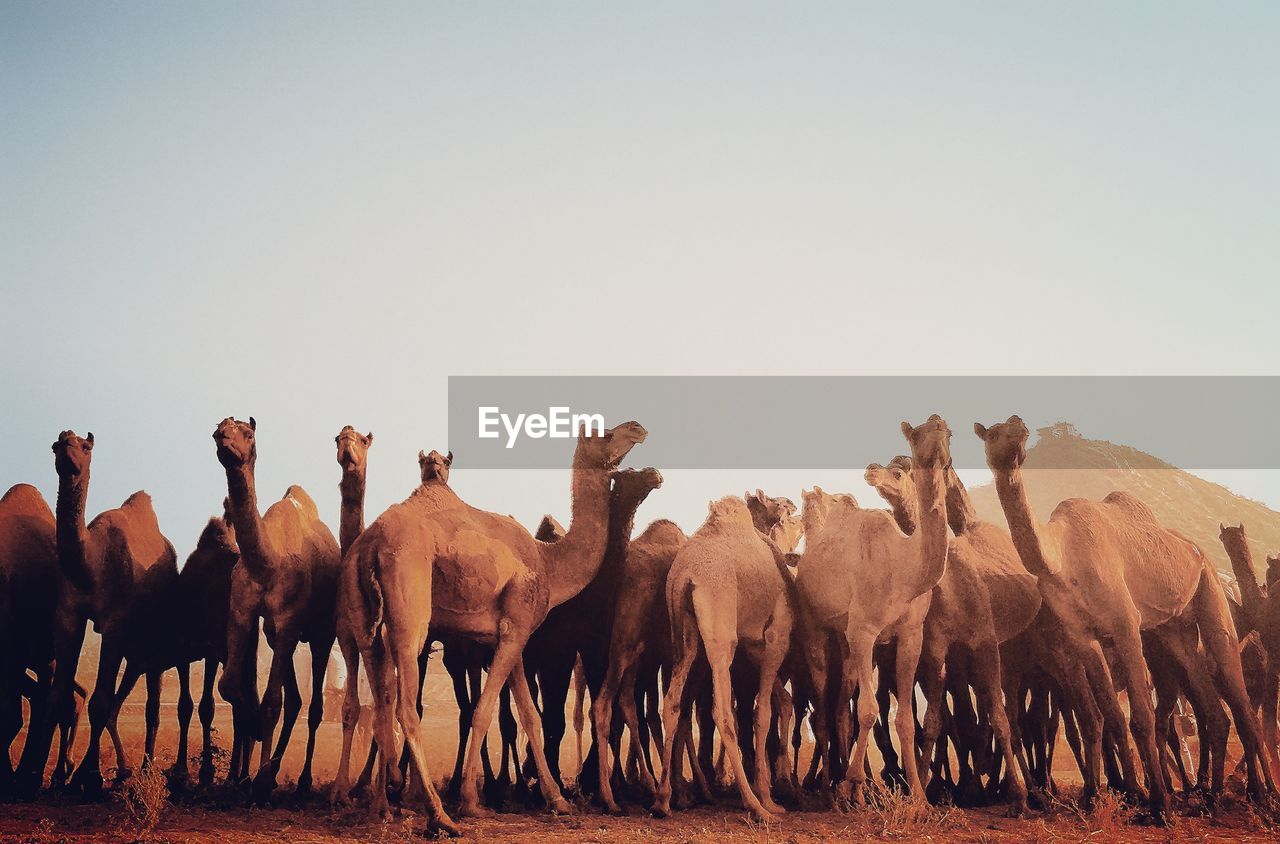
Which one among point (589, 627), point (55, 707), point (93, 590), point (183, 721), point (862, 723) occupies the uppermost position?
point (93, 590)

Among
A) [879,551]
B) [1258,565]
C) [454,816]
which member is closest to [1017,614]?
[879,551]

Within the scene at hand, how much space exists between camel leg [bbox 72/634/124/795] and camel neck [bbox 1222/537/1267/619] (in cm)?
1587

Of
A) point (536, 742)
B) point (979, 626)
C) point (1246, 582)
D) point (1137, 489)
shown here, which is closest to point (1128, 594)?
point (979, 626)

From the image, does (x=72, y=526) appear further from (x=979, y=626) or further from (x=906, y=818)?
(x=979, y=626)

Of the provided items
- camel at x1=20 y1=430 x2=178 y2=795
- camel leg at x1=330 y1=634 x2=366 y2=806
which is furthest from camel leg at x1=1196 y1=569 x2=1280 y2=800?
camel at x1=20 y1=430 x2=178 y2=795

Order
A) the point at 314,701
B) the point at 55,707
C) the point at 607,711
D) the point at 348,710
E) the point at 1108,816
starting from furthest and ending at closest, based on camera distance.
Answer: the point at 607,711 → the point at 314,701 → the point at 55,707 → the point at 348,710 → the point at 1108,816

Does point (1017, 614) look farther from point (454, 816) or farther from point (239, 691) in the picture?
point (239, 691)

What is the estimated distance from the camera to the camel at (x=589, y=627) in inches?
540

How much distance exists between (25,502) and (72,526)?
245cm

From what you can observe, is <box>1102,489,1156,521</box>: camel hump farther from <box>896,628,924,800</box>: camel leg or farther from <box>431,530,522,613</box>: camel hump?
<box>431,530,522,613</box>: camel hump

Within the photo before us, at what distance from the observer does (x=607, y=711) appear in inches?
513

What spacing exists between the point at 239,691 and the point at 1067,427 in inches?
3084

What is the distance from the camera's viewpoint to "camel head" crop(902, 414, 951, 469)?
1185cm

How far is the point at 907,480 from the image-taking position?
40.8 ft
